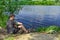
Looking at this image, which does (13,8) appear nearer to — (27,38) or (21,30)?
(21,30)

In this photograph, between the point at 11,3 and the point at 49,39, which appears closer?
the point at 49,39

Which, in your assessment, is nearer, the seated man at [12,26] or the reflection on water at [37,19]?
the seated man at [12,26]

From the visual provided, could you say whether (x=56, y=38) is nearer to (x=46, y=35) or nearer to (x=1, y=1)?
(x=46, y=35)

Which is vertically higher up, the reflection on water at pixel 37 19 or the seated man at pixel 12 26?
the seated man at pixel 12 26

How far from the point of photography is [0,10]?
15.9m

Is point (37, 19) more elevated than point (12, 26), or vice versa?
point (12, 26)

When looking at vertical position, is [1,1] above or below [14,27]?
above

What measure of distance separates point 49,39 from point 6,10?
18.2ft

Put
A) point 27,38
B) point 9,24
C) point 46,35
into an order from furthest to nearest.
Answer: point 9,24 < point 46,35 < point 27,38

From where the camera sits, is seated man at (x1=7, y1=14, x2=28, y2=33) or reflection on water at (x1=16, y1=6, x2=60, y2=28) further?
reflection on water at (x1=16, y1=6, x2=60, y2=28)

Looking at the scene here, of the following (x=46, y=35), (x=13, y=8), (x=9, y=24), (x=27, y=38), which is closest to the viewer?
(x=27, y=38)

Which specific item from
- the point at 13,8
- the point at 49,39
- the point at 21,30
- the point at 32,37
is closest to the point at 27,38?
the point at 32,37

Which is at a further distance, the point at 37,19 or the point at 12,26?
the point at 37,19

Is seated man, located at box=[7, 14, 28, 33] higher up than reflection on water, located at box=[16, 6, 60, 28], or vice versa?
seated man, located at box=[7, 14, 28, 33]
